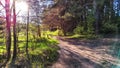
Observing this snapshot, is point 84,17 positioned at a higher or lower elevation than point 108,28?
higher

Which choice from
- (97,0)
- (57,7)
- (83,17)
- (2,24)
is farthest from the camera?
(83,17)

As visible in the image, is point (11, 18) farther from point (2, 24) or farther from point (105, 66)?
point (105, 66)

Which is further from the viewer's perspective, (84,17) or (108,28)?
(84,17)

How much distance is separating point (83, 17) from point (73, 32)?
3149 mm

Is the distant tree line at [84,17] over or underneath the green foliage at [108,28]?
over

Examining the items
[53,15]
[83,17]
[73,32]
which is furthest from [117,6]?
[53,15]

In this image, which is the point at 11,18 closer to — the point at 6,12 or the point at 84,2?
the point at 6,12

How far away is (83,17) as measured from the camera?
108ft

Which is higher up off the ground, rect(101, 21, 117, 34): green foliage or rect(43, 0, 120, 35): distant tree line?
rect(43, 0, 120, 35): distant tree line

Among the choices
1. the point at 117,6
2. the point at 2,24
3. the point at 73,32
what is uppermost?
the point at 117,6

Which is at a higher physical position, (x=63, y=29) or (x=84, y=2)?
(x=84, y=2)

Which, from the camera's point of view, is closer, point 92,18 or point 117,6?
point 92,18

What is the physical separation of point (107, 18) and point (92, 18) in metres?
3.94

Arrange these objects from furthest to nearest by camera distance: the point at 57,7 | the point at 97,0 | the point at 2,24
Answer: the point at 57,7
the point at 97,0
the point at 2,24
